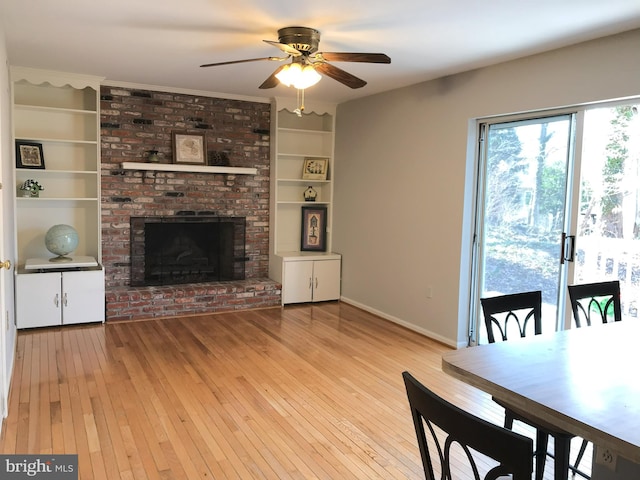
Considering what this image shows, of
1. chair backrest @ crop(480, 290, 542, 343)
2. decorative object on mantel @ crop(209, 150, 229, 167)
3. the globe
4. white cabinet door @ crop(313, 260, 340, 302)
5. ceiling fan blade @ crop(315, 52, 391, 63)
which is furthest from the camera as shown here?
white cabinet door @ crop(313, 260, 340, 302)

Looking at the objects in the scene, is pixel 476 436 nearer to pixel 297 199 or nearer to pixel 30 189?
pixel 30 189

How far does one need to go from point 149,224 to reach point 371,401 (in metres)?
3.39

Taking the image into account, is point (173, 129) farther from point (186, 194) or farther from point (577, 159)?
point (577, 159)

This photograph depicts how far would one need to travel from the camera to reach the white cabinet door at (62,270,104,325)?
484 centimetres

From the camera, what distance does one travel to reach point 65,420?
117 inches

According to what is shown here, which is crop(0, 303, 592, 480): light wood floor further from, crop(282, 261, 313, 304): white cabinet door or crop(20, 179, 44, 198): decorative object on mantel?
crop(20, 179, 44, 198): decorative object on mantel

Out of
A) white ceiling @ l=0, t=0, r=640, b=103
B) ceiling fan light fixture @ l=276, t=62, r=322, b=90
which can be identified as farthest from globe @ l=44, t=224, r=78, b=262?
ceiling fan light fixture @ l=276, t=62, r=322, b=90

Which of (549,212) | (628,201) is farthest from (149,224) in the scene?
(628,201)

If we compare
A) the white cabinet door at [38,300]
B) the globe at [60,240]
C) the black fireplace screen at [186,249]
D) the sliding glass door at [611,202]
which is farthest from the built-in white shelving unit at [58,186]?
the sliding glass door at [611,202]

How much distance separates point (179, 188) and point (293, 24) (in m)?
2.98

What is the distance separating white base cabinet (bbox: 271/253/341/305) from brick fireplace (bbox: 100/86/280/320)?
17 centimetres

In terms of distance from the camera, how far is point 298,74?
326cm

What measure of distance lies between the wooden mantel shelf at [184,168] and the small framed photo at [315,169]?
68cm

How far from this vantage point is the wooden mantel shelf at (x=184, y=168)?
5.34m
